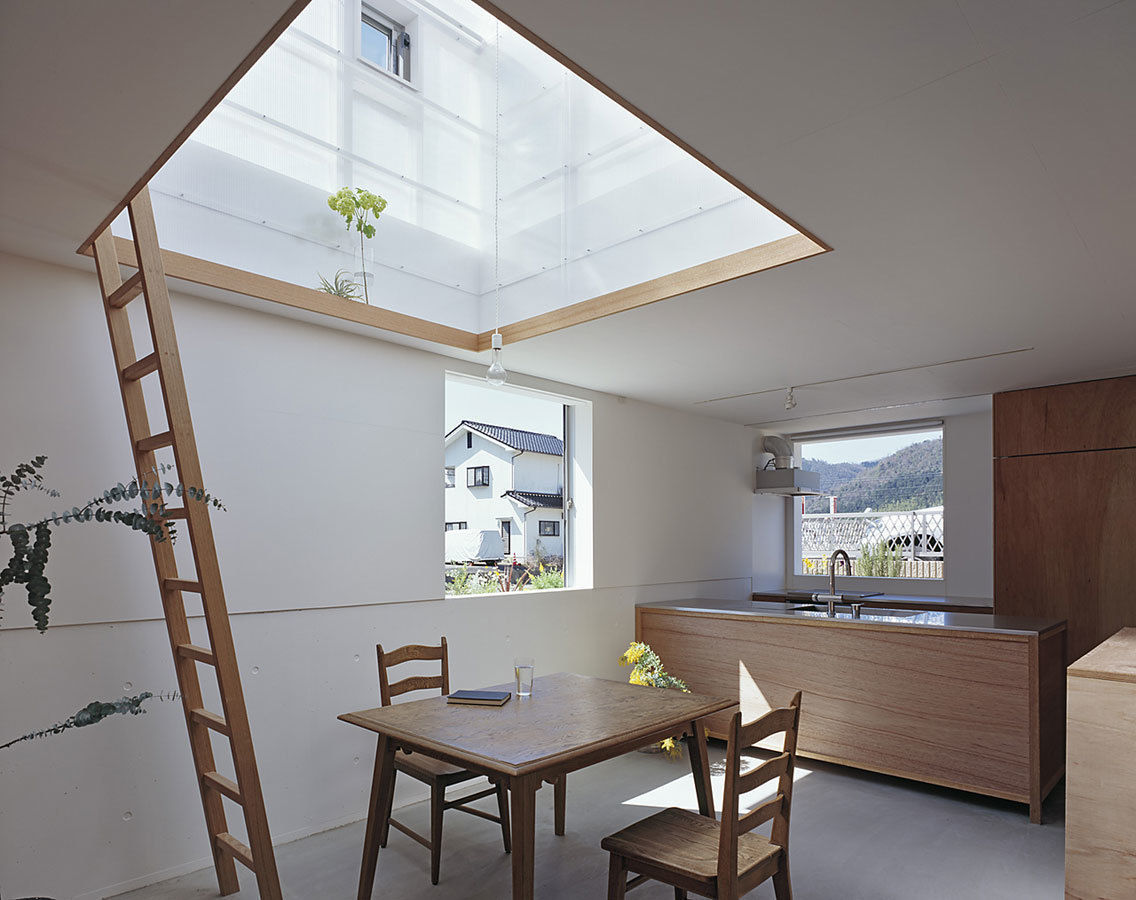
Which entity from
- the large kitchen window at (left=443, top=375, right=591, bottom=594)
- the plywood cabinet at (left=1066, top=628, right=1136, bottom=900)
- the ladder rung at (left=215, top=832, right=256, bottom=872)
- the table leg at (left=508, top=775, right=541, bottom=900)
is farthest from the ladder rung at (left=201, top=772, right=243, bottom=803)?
the plywood cabinet at (left=1066, top=628, right=1136, bottom=900)

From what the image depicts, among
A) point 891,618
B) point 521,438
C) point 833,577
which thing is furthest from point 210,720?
point 833,577

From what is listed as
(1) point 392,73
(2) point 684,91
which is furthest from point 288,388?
(2) point 684,91

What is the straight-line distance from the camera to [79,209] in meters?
2.40

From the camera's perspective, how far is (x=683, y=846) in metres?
2.30

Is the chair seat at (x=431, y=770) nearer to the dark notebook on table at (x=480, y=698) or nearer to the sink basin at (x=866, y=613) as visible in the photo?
the dark notebook on table at (x=480, y=698)

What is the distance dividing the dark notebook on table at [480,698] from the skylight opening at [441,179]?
1753 millimetres

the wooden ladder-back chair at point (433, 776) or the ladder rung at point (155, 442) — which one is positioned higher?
the ladder rung at point (155, 442)

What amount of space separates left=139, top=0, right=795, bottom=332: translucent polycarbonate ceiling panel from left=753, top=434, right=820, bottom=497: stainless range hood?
3.20m

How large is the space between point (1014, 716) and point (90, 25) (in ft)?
14.8

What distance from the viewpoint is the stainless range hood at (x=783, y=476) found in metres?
6.31

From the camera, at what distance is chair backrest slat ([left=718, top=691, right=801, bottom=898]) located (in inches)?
82.3

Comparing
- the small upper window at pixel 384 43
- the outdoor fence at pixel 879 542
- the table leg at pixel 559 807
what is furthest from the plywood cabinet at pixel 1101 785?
the outdoor fence at pixel 879 542

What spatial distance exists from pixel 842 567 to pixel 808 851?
3698mm

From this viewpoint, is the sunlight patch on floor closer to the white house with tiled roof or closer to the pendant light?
the white house with tiled roof
